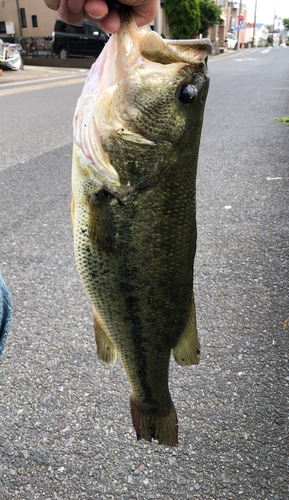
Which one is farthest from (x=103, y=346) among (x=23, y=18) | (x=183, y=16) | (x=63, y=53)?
(x=183, y=16)

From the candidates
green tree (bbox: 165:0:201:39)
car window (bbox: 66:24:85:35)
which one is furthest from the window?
car window (bbox: 66:24:85:35)

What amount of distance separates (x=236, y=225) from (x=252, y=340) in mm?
1703

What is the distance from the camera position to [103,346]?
143cm

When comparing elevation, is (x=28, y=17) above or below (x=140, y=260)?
above

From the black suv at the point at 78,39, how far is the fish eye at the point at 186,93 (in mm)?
21652

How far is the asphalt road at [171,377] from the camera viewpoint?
1.90 meters

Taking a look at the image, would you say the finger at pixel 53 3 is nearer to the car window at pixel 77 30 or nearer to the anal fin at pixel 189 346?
the anal fin at pixel 189 346

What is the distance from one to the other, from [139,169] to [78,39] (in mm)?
23417

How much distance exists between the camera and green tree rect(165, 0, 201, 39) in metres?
34.1

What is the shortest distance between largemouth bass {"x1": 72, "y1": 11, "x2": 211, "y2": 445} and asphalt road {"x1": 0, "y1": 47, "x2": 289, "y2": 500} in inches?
43.2

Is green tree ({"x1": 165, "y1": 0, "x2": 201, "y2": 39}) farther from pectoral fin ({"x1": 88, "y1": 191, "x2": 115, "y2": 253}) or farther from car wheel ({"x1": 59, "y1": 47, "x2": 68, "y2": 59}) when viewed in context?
pectoral fin ({"x1": 88, "y1": 191, "x2": 115, "y2": 253})

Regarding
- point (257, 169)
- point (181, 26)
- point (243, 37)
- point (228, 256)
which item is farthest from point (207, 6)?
point (243, 37)

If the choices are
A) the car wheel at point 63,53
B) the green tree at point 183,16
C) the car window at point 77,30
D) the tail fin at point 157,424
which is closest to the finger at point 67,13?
the tail fin at point 157,424

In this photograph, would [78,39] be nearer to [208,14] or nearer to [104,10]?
[208,14]
